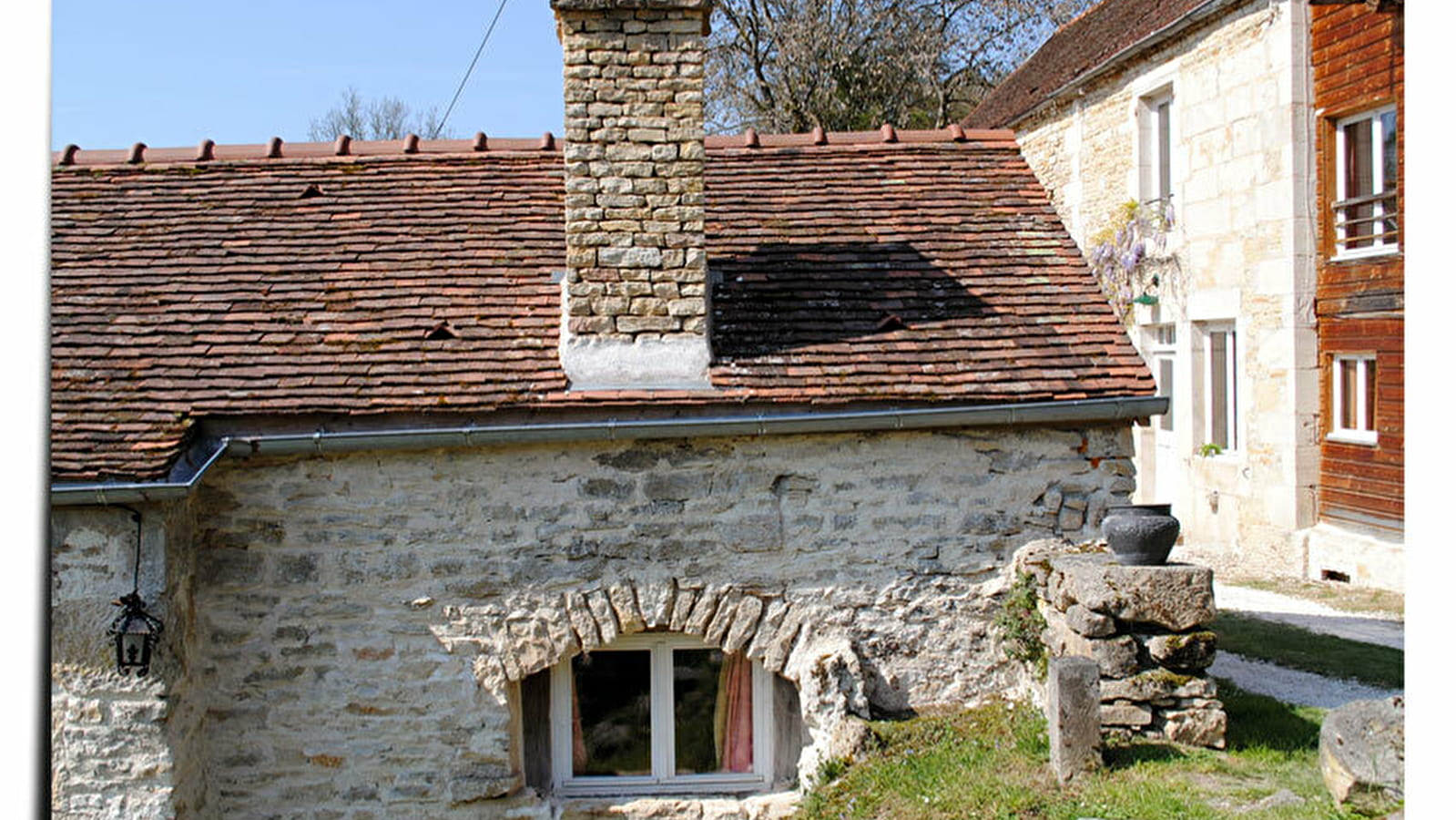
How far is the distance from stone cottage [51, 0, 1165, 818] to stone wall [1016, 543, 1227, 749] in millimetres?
791

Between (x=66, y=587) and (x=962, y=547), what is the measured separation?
Answer: 184 inches

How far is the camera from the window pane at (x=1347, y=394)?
11.8m

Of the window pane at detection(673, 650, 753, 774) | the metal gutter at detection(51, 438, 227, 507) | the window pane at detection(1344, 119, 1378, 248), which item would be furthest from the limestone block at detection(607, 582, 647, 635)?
the window pane at detection(1344, 119, 1378, 248)

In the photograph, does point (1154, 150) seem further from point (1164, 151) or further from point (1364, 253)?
point (1364, 253)

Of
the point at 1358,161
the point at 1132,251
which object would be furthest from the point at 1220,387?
the point at 1358,161

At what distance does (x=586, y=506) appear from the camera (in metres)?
6.76

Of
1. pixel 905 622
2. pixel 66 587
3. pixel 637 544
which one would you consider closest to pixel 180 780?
pixel 66 587

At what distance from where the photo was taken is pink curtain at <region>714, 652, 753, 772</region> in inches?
283

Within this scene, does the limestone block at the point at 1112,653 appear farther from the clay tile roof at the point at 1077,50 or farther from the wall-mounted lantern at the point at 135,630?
the clay tile roof at the point at 1077,50

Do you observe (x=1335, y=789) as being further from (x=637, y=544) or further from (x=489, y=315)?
(x=489, y=315)

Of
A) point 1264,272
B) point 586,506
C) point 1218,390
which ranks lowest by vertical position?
point 586,506

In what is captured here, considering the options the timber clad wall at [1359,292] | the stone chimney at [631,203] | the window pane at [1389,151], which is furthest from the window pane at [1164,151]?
the stone chimney at [631,203]

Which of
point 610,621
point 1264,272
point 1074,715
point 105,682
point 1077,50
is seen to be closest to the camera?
point 1074,715

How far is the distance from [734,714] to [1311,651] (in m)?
4.54
